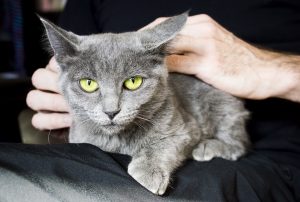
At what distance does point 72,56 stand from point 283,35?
71cm

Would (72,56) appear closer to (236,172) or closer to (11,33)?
(236,172)

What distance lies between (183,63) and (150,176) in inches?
16.7

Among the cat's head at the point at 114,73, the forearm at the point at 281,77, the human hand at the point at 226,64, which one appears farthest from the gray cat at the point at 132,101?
the forearm at the point at 281,77

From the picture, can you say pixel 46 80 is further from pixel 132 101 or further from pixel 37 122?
pixel 132 101

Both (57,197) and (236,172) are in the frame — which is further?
(236,172)

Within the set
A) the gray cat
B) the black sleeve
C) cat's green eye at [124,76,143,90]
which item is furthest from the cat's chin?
the black sleeve

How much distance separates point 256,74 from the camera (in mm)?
1301

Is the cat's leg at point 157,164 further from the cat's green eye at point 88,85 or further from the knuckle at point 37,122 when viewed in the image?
the knuckle at point 37,122

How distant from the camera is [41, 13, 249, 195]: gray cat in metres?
1.06

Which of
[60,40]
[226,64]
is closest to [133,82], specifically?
[60,40]

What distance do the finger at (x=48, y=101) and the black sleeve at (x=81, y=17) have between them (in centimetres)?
35

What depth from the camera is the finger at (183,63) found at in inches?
50.8

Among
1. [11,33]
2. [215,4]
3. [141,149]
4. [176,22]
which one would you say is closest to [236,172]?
[141,149]

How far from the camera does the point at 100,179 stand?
35.3 inches
